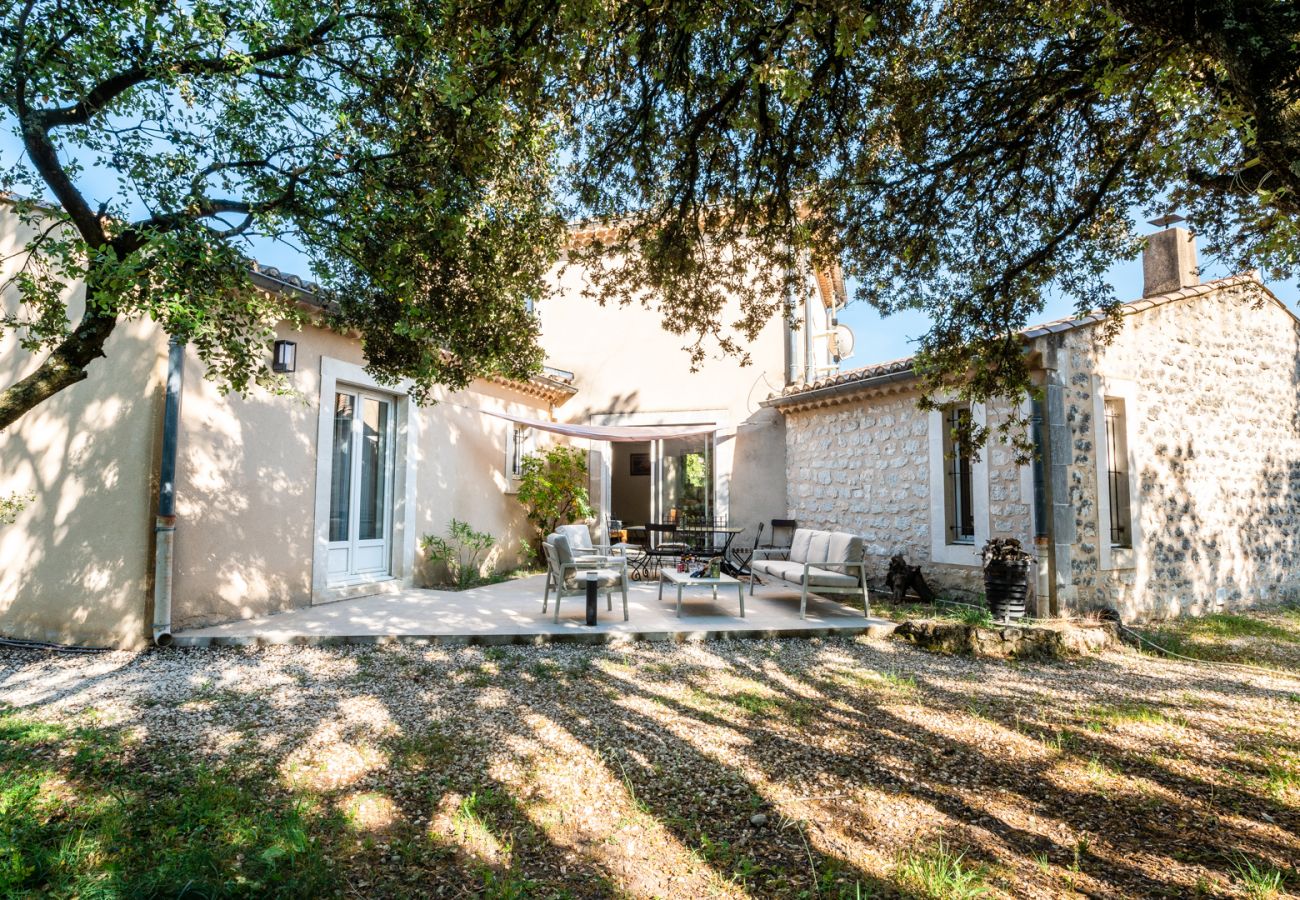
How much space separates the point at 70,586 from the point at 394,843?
206 inches

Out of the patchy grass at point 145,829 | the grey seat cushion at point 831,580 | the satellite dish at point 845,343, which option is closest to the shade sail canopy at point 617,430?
the satellite dish at point 845,343

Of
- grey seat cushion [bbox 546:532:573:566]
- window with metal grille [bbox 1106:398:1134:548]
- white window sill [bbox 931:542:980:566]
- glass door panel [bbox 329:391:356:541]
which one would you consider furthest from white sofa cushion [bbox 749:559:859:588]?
glass door panel [bbox 329:391:356:541]

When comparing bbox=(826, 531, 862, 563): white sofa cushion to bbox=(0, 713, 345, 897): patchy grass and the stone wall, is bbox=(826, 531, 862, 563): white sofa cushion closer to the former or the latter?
the stone wall

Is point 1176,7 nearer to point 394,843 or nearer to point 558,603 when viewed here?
point 394,843

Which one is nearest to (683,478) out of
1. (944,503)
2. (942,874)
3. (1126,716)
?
(944,503)

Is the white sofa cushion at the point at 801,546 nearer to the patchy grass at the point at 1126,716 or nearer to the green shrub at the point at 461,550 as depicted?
the patchy grass at the point at 1126,716

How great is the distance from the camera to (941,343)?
5816 millimetres

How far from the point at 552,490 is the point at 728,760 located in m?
7.70

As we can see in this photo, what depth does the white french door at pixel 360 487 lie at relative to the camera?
26.1 feet

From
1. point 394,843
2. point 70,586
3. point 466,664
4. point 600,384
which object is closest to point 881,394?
point 600,384

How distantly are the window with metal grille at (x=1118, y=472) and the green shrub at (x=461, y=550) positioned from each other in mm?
8391

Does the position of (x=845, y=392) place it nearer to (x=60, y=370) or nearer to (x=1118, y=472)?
(x=1118, y=472)

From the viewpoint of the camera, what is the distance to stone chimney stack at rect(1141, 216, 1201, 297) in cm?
930

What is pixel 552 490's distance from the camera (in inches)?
433
